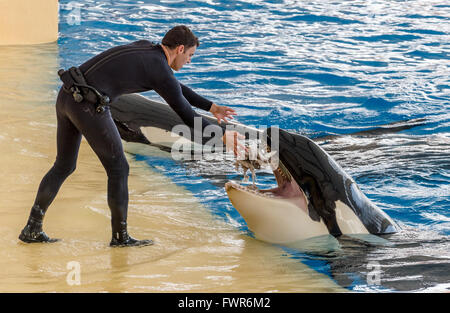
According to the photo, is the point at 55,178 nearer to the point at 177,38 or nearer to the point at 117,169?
the point at 117,169

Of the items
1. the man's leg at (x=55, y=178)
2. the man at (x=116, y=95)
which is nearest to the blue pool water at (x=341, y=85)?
the man at (x=116, y=95)

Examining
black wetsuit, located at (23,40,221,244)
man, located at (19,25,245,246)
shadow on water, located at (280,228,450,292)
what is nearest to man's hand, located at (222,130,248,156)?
man, located at (19,25,245,246)

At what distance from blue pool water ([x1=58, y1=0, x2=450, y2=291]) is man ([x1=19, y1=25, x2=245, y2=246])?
128cm

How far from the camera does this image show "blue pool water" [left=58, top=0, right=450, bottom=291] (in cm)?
492

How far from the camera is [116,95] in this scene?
4.28 meters

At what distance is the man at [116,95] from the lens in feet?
13.7

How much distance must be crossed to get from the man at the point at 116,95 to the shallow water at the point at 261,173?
54 centimetres

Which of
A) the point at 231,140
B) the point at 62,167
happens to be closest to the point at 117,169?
the point at 62,167

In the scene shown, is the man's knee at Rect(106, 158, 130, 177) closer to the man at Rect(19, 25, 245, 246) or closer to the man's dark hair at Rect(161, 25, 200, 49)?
the man at Rect(19, 25, 245, 246)

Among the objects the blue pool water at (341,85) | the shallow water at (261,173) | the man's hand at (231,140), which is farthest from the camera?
the blue pool water at (341,85)

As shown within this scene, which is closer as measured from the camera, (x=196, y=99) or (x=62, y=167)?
(x=62, y=167)

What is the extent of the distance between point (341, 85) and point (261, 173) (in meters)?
4.83

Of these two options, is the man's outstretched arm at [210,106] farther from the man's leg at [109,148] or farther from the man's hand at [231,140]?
the man's leg at [109,148]
